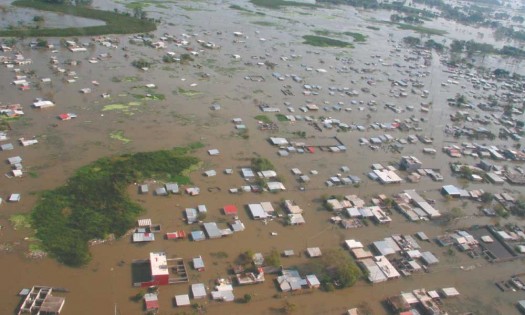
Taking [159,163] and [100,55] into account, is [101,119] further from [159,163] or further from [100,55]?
[100,55]

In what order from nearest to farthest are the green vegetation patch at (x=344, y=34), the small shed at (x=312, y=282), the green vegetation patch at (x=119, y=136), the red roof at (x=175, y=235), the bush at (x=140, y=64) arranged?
the small shed at (x=312, y=282), the red roof at (x=175, y=235), the green vegetation patch at (x=119, y=136), the bush at (x=140, y=64), the green vegetation patch at (x=344, y=34)

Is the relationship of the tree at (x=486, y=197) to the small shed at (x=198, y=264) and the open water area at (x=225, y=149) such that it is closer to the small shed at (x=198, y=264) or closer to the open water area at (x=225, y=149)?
the open water area at (x=225, y=149)

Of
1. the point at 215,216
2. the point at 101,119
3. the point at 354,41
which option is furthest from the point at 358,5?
the point at 215,216

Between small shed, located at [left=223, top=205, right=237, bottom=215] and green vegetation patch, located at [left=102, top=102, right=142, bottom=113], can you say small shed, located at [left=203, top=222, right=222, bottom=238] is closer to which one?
small shed, located at [left=223, top=205, right=237, bottom=215]

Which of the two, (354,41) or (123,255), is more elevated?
(354,41)

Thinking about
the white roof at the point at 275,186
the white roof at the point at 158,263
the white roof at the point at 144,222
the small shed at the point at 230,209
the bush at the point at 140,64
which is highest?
the bush at the point at 140,64

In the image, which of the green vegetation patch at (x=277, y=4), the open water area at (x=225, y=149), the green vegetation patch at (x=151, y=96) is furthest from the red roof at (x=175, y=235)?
the green vegetation patch at (x=277, y=4)
